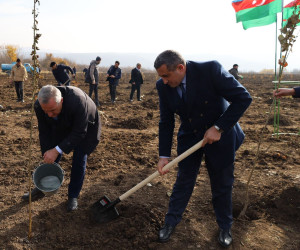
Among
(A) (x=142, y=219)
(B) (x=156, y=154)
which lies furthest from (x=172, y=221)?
(B) (x=156, y=154)

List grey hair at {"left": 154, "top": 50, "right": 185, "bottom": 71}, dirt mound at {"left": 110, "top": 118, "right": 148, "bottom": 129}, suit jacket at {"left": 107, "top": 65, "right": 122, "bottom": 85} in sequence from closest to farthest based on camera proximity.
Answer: grey hair at {"left": 154, "top": 50, "right": 185, "bottom": 71}, dirt mound at {"left": 110, "top": 118, "right": 148, "bottom": 129}, suit jacket at {"left": 107, "top": 65, "right": 122, "bottom": 85}

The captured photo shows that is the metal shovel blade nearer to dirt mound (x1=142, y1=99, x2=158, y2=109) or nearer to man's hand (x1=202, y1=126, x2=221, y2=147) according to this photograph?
man's hand (x1=202, y1=126, x2=221, y2=147)

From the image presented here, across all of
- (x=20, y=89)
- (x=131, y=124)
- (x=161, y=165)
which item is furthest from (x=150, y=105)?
(x=161, y=165)

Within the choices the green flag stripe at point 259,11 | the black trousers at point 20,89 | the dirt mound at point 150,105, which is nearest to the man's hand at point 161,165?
the green flag stripe at point 259,11

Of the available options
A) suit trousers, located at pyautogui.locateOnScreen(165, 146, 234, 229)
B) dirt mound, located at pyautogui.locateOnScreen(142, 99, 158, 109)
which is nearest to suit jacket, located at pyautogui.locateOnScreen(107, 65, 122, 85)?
dirt mound, located at pyautogui.locateOnScreen(142, 99, 158, 109)

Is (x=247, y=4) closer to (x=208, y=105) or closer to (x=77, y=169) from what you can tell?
(x=208, y=105)

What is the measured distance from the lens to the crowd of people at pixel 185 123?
84.5 inches

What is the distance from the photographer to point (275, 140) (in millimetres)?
6035

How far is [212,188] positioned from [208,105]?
825 mm

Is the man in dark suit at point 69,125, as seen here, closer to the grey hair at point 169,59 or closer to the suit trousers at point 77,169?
the suit trousers at point 77,169

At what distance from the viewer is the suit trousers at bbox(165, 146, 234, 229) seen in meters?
2.39

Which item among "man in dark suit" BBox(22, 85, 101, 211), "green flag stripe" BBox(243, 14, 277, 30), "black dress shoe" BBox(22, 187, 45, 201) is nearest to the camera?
"man in dark suit" BBox(22, 85, 101, 211)

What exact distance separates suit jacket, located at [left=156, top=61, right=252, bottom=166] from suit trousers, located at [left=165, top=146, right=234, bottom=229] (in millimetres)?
123

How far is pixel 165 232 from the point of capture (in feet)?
8.44
